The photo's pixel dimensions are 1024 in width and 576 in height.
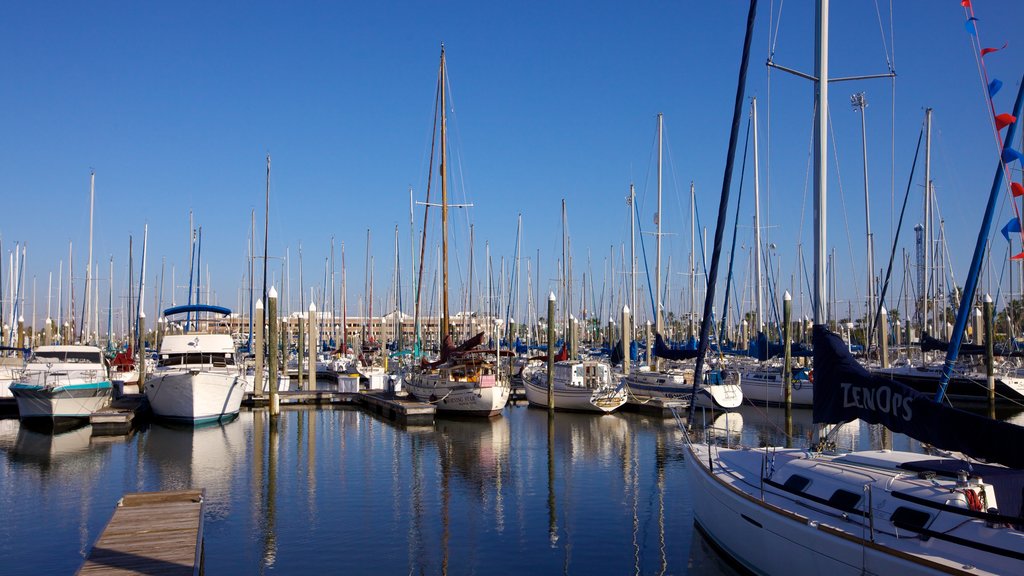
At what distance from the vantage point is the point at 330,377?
2616 inches

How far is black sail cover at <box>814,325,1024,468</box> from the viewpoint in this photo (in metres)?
9.88

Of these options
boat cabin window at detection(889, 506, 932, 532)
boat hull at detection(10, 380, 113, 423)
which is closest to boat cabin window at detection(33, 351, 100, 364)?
boat hull at detection(10, 380, 113, 423)

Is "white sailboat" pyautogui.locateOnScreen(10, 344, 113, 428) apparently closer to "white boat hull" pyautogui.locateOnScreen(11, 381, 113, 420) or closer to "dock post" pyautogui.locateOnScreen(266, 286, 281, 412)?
"white boat hull" pyautogui.locateOnScreen(11, 381, 113, 420)

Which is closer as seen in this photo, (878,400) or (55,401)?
(878,400)

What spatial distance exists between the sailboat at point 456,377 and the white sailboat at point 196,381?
8.84m

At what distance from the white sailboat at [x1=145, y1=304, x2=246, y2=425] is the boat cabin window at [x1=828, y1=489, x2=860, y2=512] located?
93.0 ft

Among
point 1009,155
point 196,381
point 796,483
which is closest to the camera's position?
→ point 796,483

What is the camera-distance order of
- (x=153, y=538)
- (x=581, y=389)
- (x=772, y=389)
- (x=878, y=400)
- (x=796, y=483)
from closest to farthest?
(x=878, y=400) → (x=153, y=538) → (x=796, y=483) → (x=581, y=389) → (x=772, y=389)

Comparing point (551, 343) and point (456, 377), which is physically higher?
point (551, 343)

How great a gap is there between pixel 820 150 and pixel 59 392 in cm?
3086

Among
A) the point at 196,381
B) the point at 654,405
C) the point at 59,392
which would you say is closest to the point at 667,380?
the point at 654,405

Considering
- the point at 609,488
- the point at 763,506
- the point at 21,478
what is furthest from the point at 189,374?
the point at 763,506

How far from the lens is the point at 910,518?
10.3m

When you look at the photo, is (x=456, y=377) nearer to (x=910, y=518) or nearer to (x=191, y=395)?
(x=191, y=395)
